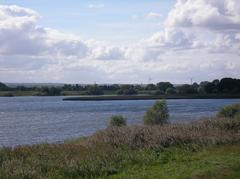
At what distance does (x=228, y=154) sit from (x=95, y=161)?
5.67 meters

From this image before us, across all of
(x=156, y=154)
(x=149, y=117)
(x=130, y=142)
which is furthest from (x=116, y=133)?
(x=149, y=117)

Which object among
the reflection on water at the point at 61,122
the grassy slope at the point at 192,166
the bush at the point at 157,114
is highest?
the bush at the point at 157,114

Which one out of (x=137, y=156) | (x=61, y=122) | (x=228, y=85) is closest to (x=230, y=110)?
(x=137, y=156)

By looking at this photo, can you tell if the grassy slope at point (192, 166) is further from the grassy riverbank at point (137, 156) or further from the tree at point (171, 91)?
the tree at point (171, 91)

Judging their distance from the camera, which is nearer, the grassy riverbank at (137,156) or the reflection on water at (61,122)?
the grassy riverbank at (137,156)

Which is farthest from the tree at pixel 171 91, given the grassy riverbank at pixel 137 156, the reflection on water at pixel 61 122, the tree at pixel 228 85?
the grassy riverbank at pixel 137 156

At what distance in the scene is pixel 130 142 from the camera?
24.6 m

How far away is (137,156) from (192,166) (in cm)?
299

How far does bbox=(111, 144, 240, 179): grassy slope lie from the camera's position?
17000mm

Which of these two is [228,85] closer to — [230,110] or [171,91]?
[171,91]

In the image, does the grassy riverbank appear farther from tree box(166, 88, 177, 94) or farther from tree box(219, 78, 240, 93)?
tree box(166, 88, 177, 94)

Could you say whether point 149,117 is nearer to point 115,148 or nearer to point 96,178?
point 115,148

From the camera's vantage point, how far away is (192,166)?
18625mm

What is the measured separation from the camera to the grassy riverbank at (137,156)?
58.4 ft
